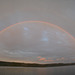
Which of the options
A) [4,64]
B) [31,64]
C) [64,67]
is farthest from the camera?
[64,67]

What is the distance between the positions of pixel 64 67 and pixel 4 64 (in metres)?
7.62

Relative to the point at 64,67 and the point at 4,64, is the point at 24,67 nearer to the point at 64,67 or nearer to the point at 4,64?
the point at 4,64

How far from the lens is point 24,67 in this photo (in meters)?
11.2

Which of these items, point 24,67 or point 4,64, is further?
point 24,67

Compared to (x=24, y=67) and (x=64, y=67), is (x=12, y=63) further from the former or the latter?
(x=64, y=67)

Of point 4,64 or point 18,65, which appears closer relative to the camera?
point 4,64

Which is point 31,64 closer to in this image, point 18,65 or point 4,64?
point 18,65

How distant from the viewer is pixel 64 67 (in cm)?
1260

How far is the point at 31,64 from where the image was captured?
11.2 metres

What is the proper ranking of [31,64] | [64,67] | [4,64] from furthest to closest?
[64,67] → [31,64] → [4,64]

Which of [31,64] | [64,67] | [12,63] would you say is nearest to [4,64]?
[12,63]

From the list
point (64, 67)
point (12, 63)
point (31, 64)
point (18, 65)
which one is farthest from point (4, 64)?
point (64, 67)

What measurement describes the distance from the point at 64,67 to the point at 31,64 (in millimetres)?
4604

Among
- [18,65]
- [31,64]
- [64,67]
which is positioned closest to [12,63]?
[18,65]
